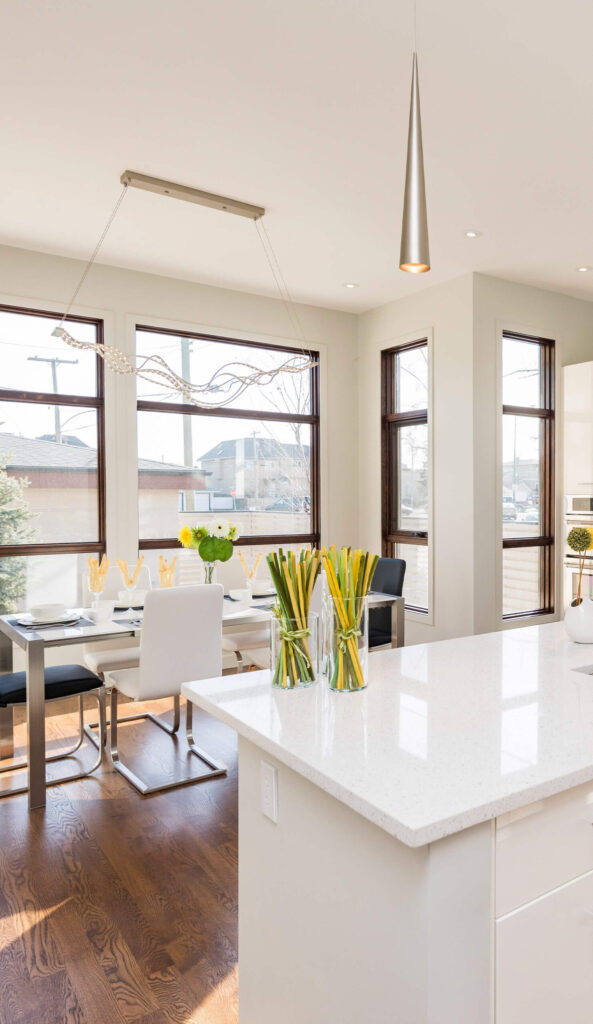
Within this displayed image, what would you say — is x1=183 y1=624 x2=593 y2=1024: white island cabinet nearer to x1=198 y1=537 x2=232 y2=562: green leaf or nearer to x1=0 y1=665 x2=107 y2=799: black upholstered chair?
x1=0 y1=665 x2=107 y2=799: black upholstered chair

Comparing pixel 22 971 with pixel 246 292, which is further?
pixel 246 292

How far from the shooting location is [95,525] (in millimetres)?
4719

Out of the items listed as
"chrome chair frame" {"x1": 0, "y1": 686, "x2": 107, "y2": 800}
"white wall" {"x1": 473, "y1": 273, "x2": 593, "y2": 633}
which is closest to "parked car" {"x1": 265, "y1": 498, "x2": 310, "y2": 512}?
"white wall" {"x1": 473, "y1": 273, "x2": 593, "y2": 633}

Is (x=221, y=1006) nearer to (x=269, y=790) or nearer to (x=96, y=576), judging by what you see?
(x=269, y=790)

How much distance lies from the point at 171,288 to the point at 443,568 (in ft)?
9.58

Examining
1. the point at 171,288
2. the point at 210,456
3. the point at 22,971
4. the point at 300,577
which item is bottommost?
the point at 22,971

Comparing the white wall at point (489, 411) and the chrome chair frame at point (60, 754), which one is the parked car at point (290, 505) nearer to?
the white wall at point (489, 411)

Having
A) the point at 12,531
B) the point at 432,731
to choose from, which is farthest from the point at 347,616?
the point at 12,531

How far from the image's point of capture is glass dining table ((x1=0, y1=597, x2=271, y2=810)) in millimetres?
2867

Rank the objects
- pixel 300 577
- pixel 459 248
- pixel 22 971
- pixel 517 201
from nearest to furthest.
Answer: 1. pixel 300 577
2. pixel 22 971
3. pixel 517 201
4. pixel 459 248

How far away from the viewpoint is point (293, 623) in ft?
5.12

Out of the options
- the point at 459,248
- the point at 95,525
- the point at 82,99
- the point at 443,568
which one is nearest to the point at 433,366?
the point at 459,248

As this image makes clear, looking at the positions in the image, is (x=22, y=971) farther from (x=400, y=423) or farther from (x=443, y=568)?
(x=400, y=423)

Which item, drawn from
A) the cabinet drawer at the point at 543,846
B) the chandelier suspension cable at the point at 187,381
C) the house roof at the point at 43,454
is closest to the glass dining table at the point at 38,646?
the chandelier suspension cable at the point at 187,381
